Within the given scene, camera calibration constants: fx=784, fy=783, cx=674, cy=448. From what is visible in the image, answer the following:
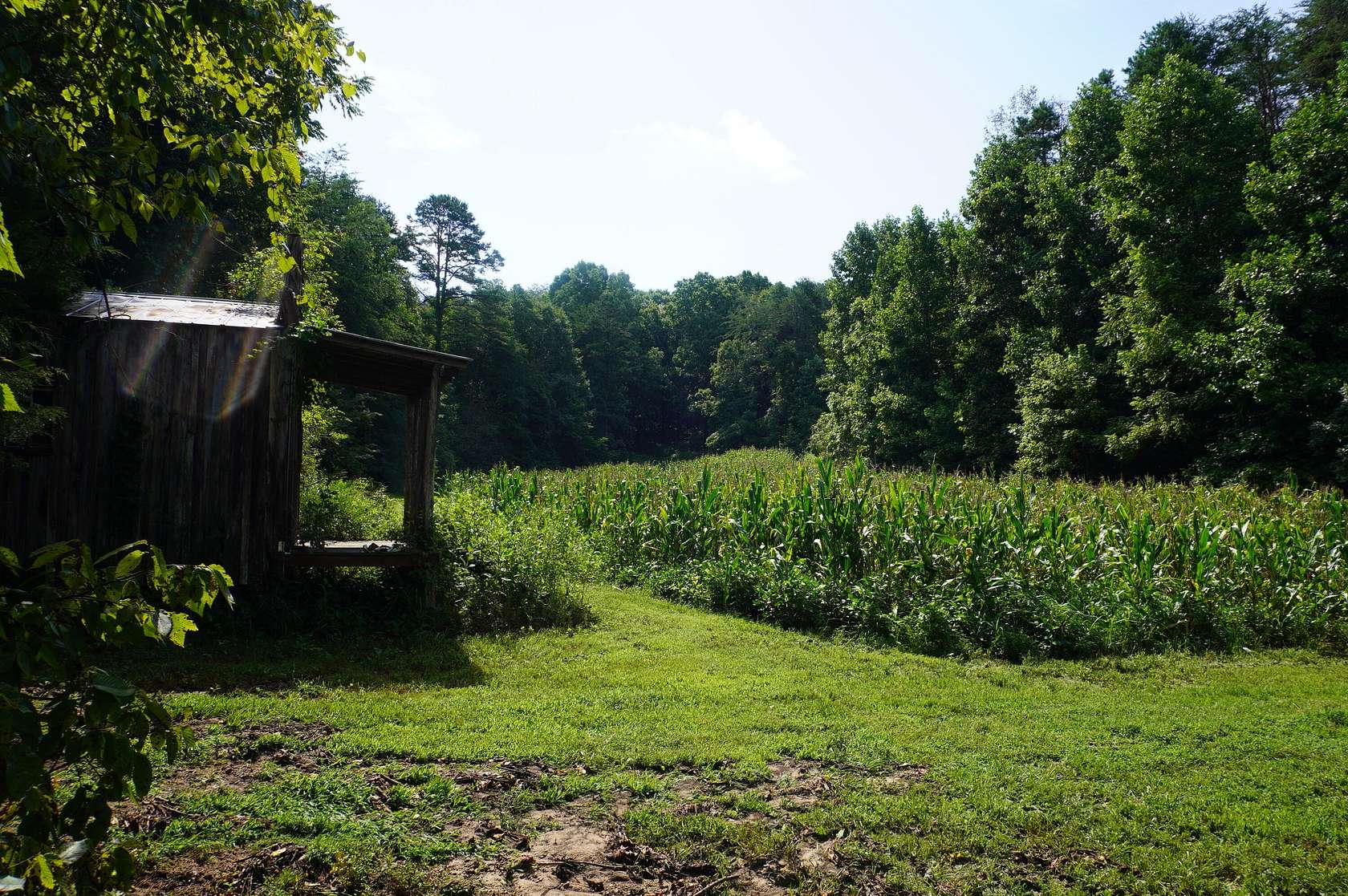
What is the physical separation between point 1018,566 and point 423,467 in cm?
740

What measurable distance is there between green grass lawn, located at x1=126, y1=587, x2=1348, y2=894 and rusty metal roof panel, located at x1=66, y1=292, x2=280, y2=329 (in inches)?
133

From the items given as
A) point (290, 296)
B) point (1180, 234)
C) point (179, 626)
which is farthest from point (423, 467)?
point (1180, 234)

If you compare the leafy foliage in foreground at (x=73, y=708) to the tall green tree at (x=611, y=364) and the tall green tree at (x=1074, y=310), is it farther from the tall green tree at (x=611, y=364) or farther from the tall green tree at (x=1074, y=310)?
the tall green tree at (x=611, y=364)

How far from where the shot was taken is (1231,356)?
780 inches

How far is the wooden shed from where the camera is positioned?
7.82m

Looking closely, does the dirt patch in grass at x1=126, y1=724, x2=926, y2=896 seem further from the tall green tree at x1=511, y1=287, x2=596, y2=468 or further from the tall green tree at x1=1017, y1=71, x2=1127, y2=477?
the tall green tree at x1=511, y1=287, x2=596, y2=468

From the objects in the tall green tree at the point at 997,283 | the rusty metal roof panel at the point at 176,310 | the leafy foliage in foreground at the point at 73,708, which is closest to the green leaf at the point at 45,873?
the leafy foliage in foreground at the point at 73,708

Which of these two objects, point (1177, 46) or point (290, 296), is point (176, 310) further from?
point (1177, 46)

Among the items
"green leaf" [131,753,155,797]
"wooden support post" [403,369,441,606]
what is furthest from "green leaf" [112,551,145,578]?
"wooden support post" [403,369,441,606]

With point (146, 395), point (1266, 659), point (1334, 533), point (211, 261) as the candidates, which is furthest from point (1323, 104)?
point (211, 261)

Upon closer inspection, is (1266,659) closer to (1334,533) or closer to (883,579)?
(1334,533)

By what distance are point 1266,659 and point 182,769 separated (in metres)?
9.86

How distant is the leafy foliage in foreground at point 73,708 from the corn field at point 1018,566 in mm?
8401

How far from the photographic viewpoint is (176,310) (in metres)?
8.70
